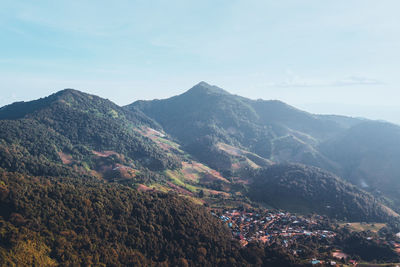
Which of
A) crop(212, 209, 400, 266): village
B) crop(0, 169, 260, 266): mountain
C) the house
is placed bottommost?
crop(212, 209, 400, 266): village

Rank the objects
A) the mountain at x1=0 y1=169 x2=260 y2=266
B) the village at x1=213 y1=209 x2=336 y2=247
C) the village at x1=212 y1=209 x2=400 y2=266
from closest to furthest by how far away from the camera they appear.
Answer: the mountain at x1=0 y1=169 x2=260 y2=266, the village at x1=212 y1=209 x2=400 y2=266, the village at x1=213 y1=209 x2=336 y2=247

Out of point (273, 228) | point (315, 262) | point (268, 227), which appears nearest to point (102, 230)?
point (315, 262)

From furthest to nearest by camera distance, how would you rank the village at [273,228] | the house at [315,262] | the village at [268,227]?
the village at [268,227] → the village at [273,228] → the house at [315,262]

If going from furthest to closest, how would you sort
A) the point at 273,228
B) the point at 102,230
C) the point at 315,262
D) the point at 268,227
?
the point at 268,227
the point at 273,228
the point at 315,262
the point at 102,230

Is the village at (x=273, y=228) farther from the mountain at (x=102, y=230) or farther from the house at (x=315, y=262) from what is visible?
the mountain at (x=102, y=230)

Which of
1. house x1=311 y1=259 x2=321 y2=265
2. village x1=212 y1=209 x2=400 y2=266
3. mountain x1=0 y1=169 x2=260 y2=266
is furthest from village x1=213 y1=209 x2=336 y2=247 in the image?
house x1=311 y1=259 x2=321 y2=265

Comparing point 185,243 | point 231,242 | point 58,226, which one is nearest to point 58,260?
point 58,226

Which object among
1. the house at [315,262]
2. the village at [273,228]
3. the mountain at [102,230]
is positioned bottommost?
the village at [273,228]

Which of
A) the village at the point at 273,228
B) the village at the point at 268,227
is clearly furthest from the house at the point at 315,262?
the village at the point at 268,227

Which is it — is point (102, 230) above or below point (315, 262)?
above

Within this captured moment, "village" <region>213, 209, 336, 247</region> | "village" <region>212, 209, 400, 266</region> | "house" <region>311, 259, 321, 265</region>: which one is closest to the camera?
"house" <region>311, 259, 321, 265</region>

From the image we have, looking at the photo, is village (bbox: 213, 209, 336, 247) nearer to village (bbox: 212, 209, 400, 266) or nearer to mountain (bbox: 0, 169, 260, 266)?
village (bbox: 212, 209, 400, 266)

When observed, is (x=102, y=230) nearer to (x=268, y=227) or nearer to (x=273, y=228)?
(x=268, y=227)
